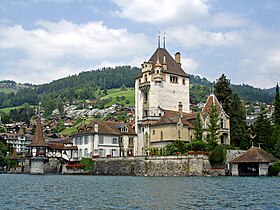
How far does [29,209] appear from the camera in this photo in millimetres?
26453

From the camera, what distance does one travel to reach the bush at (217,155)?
2574 inches

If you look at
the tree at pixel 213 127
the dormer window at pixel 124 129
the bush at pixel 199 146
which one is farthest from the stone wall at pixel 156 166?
the dormer window at pixel 124 129

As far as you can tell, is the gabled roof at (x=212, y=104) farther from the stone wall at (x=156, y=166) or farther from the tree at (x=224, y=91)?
the stone wall at (x=156, y=166)

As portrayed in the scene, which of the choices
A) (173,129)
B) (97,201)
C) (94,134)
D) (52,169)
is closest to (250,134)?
(173,129)

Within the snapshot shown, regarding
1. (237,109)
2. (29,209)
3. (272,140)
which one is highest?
(237,109)

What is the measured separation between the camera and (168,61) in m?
89.1

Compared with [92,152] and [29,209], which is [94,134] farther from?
[29,209]

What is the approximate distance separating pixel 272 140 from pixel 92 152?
30968 millimetres

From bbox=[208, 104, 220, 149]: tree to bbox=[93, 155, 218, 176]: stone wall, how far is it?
5.52 metres

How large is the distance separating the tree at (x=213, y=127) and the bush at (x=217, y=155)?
4.20 m

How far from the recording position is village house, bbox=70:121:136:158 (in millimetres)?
82562

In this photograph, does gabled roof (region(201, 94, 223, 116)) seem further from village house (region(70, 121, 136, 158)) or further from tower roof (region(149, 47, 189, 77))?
village house (region(70, 121, 136, 158))

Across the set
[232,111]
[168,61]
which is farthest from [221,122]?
[168,61]

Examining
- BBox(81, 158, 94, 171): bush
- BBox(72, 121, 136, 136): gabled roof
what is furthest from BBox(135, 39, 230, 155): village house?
BBox(81, 158, 94, 171): bush
